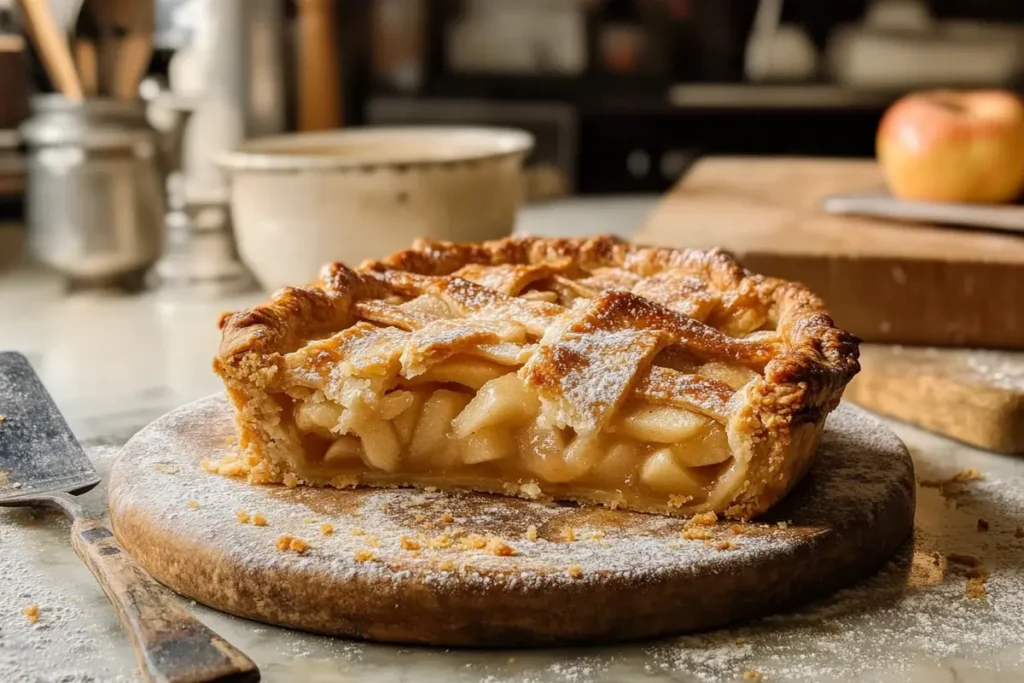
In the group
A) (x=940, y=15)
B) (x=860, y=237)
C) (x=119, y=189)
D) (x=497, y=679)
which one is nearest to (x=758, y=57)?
(x=940, y=15)

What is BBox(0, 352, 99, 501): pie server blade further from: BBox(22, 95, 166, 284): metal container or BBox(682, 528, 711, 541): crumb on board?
BBox(22, 95, 166, 284): metal container

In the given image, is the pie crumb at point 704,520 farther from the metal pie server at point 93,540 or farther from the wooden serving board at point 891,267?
the wooden serving board at point 891,267

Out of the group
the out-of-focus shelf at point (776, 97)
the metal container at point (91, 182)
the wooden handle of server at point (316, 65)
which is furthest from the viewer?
the out-of-focus shelf at point (776, 97)

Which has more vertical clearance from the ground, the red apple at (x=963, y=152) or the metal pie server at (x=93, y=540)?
the red apple at (x=963, y=152)

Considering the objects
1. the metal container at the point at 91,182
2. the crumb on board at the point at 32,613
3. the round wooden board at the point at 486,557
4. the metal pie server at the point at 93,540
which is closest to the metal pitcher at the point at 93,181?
the metal container at the point at 91,182

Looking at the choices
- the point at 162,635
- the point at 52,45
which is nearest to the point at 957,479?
the point at 162,635

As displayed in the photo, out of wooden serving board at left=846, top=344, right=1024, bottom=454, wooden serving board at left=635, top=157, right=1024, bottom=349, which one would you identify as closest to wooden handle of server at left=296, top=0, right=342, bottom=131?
wooden serving board at left=635, top=157, right=1024, bottom=349

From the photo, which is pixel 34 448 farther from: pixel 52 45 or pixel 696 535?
pixel 52 45

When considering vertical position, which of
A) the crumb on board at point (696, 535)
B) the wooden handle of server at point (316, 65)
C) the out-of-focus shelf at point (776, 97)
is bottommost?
the crumb on board at point (696, 535)
